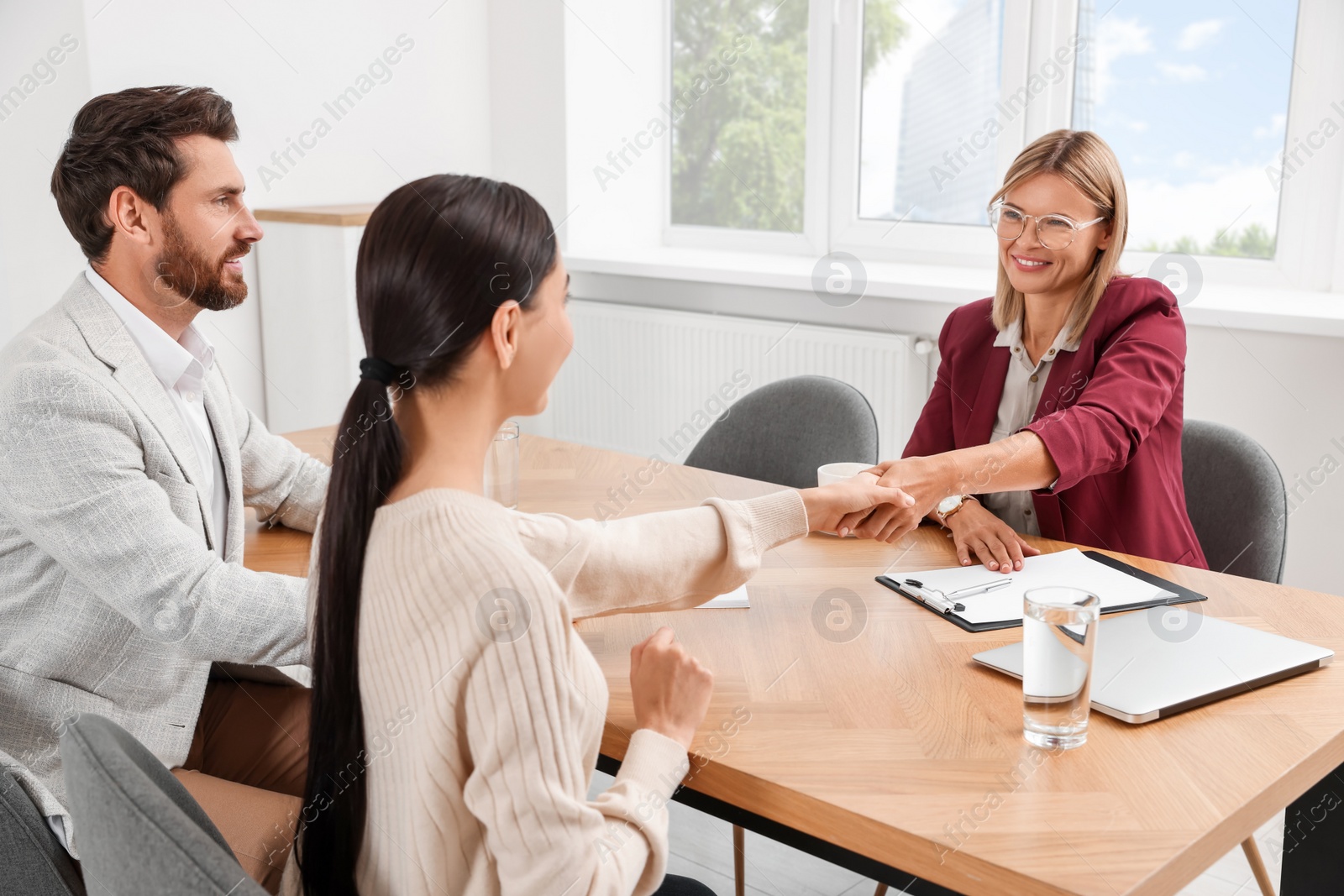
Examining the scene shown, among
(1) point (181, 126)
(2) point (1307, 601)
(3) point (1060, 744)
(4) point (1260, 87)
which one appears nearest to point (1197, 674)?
(3) point (1060, 744)

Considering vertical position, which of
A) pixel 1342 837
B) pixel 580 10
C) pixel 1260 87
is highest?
pixel 580 10

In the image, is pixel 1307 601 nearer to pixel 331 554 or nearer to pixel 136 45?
pixel 331 554

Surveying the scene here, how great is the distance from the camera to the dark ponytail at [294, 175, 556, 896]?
3.09 ft

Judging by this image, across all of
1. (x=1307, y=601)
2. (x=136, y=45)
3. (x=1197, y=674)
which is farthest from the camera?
(x=136, y=45)

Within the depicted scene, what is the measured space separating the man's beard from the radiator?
202 centimetres

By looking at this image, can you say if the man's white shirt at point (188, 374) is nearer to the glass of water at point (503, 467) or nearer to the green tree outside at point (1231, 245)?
the glass of water at point (503, 467)

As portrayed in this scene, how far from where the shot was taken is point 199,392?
62.1 inches

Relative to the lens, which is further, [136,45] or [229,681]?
[136,45]

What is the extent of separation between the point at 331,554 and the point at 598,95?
10.8 feet

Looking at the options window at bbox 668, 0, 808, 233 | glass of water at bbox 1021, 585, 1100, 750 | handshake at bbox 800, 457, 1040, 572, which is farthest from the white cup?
window at bbox 668, 0, 808, 233

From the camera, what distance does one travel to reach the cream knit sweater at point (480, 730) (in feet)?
2.82

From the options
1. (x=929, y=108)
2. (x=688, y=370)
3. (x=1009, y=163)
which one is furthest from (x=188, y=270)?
(x=929, y=108)

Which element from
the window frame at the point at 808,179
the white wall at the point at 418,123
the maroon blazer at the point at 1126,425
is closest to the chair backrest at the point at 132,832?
the maroon blazer at the point at 1126,425

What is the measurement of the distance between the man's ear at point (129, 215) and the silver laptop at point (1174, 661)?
3.86 ft
